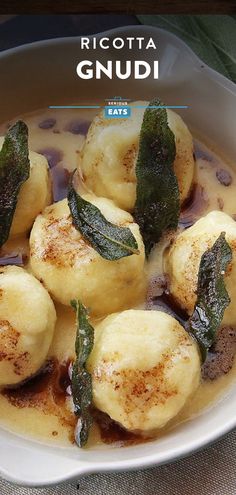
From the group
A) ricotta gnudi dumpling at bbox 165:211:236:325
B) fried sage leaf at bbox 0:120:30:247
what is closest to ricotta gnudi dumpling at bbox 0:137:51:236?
fried sage leaf at bbox 0:120:30:247

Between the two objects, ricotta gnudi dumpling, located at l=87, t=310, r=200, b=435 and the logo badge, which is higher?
the logo badge

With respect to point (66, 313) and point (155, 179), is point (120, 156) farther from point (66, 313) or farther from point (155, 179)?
point (66, 313)

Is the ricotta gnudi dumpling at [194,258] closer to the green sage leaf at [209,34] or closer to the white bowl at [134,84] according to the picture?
the white bowl at [134,84]

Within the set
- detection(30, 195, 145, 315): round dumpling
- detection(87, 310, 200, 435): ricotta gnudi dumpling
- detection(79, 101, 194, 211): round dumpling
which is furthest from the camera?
detection(79, 101, 194, 211): round dumpling

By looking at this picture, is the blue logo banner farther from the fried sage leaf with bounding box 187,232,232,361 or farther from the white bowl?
the fried sage leaf with bounding box 187,232,232,361

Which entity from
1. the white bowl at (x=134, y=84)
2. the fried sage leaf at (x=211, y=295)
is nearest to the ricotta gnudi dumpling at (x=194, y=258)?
the fried sage leaf at (x=211, y=295)

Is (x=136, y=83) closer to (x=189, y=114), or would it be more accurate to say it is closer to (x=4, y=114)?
(x=189, y=114)

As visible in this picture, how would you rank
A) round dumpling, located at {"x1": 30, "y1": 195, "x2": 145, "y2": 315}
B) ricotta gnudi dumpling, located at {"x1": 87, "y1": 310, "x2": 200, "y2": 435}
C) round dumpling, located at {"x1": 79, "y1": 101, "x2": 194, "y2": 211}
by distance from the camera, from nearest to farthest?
1. ricotta gnudi dumpling, located at {"x1": 87, "y1": 310, "x2": 200, "y2": 435}
2. round dumpling, located at {"x1": 30, "y1": 195, "x2": 145, "y2": 315}
3. round dumpling, located at {"x1": 79, "y1": 101, "x2": 194, "y2": 211}
